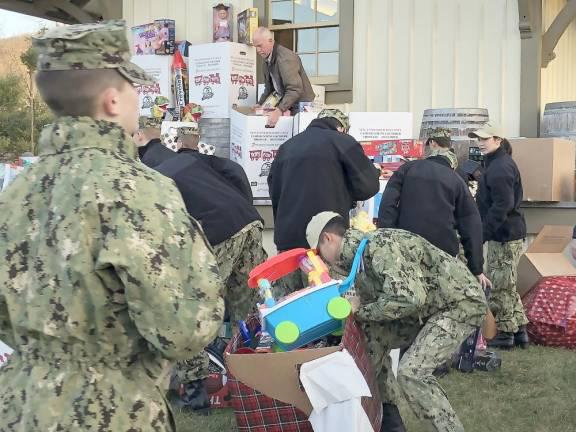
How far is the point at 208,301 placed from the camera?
5.83 ft

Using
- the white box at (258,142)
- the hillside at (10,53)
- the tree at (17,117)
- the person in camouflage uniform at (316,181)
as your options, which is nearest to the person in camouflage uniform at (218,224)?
the person in camouflage uniform at (316,181)

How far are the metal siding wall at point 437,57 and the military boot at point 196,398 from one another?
15.7 feet

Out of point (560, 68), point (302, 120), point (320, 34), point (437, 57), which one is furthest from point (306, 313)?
point (560, 68)

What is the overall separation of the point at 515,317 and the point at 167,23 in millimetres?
4983

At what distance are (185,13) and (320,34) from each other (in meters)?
1.63

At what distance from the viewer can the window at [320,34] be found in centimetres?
916

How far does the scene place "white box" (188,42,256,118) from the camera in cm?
842

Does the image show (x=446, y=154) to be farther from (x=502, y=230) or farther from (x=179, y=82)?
(x=179, y=82)

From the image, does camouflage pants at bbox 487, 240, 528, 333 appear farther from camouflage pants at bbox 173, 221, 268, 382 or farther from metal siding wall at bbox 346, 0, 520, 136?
camouflage pants at bbox 173, 221, 268, 382

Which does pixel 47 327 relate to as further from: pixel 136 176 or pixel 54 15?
pixel 54 15

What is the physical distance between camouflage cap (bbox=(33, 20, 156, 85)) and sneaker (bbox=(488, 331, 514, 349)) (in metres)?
5.47

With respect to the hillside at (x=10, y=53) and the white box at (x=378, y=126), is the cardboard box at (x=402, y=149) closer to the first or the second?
the white box at (x=378, y=126)

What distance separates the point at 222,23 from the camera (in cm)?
920

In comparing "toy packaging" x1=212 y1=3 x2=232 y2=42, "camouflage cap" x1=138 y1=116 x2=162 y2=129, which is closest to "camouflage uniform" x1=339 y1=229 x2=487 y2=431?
"camouflage cap" x1=138 y1=116 x2=162 y2=129
